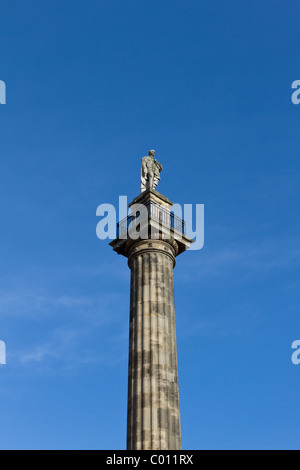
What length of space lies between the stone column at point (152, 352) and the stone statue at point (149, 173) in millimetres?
4136

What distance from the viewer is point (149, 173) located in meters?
33.2

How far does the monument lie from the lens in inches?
977

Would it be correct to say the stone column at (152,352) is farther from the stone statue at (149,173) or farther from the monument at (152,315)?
the stone statue at (149,173)

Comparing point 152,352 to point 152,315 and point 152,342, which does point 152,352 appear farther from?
point 152,315

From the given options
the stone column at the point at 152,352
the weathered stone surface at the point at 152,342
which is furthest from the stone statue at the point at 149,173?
the stone column at the point at 152,352

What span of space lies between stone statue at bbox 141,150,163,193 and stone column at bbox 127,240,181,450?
163 inches

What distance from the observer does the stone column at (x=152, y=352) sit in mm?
24656

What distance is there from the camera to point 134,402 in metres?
25.6

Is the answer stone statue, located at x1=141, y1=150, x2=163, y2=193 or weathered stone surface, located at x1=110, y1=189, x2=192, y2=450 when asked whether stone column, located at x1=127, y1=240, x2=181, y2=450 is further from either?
stone statue, located at x1=141, y1=150, x2=163, y2=193

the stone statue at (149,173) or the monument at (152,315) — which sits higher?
the stone statue at (149,173)

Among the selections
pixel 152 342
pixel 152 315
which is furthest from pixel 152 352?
pixel 152 315

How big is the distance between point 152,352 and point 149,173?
11154mm

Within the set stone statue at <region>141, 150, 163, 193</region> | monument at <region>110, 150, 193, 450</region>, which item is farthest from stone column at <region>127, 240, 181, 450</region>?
stone statue at <region>141, 150, 163, 193</region>
